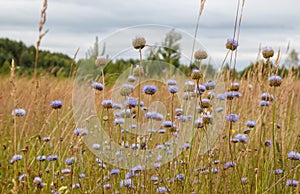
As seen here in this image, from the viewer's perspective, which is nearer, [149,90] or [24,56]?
[149,90]

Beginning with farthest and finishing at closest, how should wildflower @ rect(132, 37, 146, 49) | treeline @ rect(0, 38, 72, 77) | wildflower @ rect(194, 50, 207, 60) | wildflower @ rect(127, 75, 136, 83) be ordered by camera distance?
treeline @ rect(0, 38, 72, 77) → wildflower @ rect(127, 75, 136, 83) → wildflower @ rect(194, 50, 207, 60) → wildflower @ rect(132, 37, 146, 49)

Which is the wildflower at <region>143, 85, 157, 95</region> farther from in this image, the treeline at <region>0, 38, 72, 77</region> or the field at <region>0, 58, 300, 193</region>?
the treeline at <region>0, 38, 72, 77</region>

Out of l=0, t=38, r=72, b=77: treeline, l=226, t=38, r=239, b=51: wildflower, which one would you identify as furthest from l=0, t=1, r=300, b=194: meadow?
l=0, t=38, r=72, b=77: treeline

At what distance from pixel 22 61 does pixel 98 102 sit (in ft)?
57.1

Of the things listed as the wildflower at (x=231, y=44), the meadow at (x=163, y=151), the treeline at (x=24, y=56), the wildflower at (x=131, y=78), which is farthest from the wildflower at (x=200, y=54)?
the treeline at (x=24, y=56)

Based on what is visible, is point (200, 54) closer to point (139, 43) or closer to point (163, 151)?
point (139, 43)

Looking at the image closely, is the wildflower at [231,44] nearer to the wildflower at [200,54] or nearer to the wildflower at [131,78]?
the wildflower at [200,54]

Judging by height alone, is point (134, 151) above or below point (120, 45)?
below

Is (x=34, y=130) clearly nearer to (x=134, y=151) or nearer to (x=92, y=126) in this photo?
(x=92, y=126)

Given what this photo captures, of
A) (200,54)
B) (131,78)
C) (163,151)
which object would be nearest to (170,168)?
(163,151)

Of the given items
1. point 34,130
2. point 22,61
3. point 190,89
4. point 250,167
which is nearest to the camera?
point 190,89

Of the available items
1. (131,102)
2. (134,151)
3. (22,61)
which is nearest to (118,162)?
(134,151)

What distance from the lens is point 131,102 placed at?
215 centimetres

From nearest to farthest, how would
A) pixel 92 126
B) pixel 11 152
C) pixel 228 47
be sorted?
pixel 228 47 < pixel 11 152 < pixel 92 126
